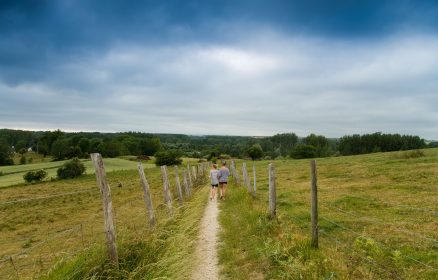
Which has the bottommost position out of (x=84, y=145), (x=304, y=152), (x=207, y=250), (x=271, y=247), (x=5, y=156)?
(x=5, y=156)

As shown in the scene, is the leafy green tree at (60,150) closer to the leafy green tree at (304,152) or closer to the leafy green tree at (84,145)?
the leafy green tree at (84,145)

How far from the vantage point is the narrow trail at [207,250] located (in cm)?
753

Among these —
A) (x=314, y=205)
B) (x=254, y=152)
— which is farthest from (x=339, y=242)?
(x=254, y=152)

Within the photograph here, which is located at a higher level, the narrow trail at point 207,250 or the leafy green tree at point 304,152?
the narrow trail at point 207,250

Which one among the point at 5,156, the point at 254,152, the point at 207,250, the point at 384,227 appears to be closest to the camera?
the point at 207,250

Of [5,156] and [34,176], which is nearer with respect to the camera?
[34,176]

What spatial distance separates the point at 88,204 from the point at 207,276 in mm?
31160

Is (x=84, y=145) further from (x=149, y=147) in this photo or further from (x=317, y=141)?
(x=317, y=141)

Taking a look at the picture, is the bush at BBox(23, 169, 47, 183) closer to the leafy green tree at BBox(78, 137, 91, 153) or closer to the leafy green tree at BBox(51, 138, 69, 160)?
the leafy green tree at BBox(51, 138, 69, 160)

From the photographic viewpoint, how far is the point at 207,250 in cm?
923

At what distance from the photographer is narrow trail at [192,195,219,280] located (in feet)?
24.7

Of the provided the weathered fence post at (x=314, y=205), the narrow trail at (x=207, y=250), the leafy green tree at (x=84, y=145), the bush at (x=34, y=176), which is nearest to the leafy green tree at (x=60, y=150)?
the leafy green tree at (x=84, y=145)

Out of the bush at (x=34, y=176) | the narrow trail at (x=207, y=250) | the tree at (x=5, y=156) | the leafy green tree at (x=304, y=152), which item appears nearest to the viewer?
the narrow trail at (x=207, y=250)

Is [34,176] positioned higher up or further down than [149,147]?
further down
